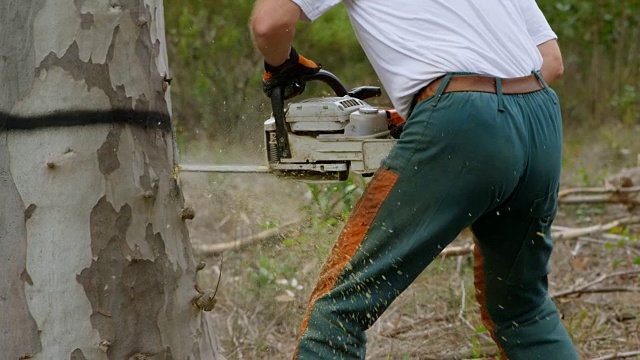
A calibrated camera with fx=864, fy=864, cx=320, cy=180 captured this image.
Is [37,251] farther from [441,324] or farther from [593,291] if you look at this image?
[593,291]

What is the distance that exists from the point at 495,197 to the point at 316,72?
31.4 inches

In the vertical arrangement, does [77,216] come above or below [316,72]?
below

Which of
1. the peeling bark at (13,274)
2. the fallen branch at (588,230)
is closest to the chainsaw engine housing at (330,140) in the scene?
the peeling bark at (13,274)

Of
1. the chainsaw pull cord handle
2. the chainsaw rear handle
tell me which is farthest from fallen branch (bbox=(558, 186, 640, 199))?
the chainsaw pull cord handle

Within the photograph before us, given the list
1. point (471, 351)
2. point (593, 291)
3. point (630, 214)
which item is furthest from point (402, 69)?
point (630, 214)

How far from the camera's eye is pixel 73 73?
2.42 meters

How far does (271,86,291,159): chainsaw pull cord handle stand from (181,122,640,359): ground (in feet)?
1.58

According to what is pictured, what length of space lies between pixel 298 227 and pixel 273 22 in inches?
77.1

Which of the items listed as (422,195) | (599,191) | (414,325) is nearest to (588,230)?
(599,191)

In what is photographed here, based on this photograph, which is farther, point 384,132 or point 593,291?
point 593,291

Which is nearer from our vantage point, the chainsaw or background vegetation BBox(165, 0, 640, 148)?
the chainsaw

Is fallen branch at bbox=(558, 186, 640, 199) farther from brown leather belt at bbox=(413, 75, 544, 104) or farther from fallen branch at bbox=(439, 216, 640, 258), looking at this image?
brown leather belt at bbox=(413, 75, 544, 104)

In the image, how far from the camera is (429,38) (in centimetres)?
261

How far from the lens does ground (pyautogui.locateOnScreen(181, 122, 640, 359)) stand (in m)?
4.02
